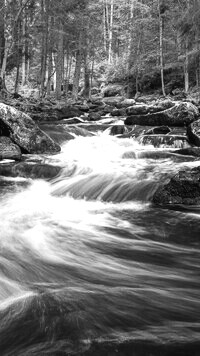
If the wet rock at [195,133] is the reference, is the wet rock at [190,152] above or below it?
below

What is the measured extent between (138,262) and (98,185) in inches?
145

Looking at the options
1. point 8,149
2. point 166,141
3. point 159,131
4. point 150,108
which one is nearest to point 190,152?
point 166,141

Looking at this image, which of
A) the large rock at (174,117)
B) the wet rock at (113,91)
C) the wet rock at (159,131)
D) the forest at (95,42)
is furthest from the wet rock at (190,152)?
the wet rock at (113,91)

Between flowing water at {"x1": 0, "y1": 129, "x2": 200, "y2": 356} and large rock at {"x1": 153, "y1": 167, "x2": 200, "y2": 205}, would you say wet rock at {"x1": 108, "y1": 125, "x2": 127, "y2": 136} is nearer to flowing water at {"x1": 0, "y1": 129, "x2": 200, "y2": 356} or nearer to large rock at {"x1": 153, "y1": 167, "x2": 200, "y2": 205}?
flowing water at {"x1": 0, "y1": 129, "x2": 200, "y2": 356}

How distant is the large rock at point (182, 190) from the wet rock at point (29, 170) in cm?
313

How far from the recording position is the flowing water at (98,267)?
221cm

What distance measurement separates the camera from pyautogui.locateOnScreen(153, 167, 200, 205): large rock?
592 centimetres

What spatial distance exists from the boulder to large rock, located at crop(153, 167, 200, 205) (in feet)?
14.5

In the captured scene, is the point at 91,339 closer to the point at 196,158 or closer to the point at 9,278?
the point at 9,278

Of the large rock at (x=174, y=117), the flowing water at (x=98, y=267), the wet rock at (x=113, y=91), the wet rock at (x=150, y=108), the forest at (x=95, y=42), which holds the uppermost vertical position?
the forest at (x=95, y=42)

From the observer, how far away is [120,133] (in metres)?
13.1

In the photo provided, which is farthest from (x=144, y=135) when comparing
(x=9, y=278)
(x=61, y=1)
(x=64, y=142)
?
(x=61, y=1)

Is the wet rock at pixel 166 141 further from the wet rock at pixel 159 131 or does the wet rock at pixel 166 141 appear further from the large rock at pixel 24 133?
the large rock at pixel 24 133

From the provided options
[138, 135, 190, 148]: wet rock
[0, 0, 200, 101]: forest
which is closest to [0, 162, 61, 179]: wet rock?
[138, 135, 190, 148]: wet rock
